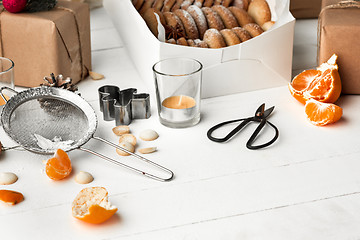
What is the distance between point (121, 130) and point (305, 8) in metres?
0.76

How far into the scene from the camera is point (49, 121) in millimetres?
940

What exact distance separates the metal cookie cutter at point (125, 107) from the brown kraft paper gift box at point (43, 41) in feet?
0.42

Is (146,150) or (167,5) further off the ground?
(167,5)

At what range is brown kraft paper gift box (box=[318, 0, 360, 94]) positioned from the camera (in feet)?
3.40

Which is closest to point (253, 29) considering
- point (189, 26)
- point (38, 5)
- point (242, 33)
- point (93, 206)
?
point (242, 33)

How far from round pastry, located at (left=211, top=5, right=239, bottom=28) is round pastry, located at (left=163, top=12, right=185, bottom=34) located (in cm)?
11

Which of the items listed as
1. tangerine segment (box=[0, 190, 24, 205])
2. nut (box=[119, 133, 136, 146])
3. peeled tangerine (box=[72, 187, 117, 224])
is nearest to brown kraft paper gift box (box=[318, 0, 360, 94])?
nut (box=[119, 133, 136, 146])

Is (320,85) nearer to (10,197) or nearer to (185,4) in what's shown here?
(185,4)

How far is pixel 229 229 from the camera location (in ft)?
2.40

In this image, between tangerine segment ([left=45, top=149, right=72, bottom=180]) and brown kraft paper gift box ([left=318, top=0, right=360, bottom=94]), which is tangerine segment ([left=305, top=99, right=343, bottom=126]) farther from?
tangerine segment ([left=45, top=149, right=72, bottom=180])

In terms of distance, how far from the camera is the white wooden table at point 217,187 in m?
0.73

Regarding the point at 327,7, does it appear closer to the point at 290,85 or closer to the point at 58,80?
the point at 290,85

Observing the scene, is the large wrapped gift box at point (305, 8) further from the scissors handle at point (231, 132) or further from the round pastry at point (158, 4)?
the scissors handle at point (231, 132)

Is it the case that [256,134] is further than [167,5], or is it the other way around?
[167,5]
